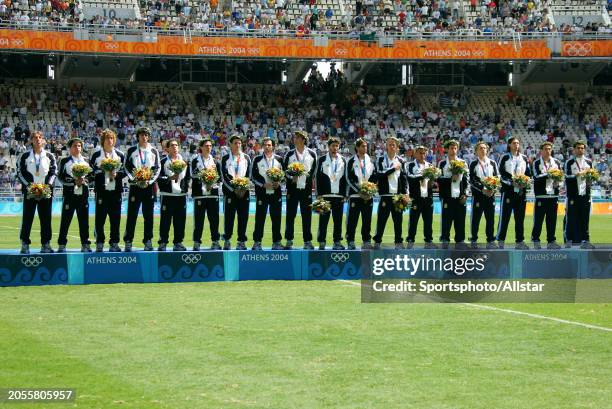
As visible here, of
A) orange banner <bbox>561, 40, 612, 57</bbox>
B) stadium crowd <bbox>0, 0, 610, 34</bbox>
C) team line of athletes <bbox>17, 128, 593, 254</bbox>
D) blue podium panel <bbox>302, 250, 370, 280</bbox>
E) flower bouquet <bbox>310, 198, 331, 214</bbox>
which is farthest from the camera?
orange banner <bbox>561, 40, 612, 57</bbox>

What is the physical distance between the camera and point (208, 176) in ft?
58.3

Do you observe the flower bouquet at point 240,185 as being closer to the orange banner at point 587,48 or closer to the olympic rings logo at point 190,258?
the olympic rings logo at point 190,258

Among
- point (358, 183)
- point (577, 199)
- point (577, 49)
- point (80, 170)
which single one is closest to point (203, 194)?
point (80, 170)

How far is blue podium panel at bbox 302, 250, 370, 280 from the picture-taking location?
18219mm

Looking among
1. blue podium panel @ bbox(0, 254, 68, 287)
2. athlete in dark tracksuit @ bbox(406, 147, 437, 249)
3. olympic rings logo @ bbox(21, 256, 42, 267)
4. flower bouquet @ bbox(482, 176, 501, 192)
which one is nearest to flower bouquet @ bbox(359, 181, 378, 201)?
athlete in dark tracksuit @ bbox(406, 147, 437, 249)

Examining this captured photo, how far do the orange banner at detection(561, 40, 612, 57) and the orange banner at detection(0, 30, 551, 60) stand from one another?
86 centimetres

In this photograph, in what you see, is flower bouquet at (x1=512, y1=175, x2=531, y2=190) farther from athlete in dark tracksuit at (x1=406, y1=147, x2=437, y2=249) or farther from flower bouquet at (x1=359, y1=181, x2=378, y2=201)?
flower bouquet at (x1=359, y1=181, x2=378, y2=201)

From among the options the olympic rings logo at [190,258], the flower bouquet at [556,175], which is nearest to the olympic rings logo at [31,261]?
the olympic rings logo at [190,258]

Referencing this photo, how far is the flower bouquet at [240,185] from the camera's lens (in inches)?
706

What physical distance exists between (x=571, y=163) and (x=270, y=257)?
6005mm

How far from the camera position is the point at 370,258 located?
1761 centimetres

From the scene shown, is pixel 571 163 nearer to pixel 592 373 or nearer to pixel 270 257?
pixel 270 257

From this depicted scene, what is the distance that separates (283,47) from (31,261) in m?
32.2

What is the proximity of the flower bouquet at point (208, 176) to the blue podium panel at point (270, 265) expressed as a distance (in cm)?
127
